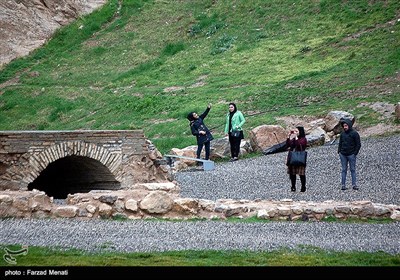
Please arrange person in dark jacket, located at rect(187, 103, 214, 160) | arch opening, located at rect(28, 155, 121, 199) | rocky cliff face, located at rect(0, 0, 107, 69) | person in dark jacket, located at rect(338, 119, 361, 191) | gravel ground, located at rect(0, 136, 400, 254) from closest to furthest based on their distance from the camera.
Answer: gravel ground, located at rect(0, 136, 400, 254)
person in dark jacket, located at rect(338, 119, 361, 191)
arch opening, located at rect(28, 155, 121, 199)
person in dark jacket, located at rect(187, 103, 214, 160)
rocky cliff face, located at rect(0, 0, 107, 69)

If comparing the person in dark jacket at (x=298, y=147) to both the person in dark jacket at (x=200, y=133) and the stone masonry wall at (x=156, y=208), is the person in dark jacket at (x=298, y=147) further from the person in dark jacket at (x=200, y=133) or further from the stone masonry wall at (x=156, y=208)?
the person in dark jacket at (x=200, y=133)

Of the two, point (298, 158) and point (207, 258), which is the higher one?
point (298, 158)

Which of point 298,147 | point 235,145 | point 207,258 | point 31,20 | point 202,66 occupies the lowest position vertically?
point 207,258

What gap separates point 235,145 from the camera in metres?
28.9

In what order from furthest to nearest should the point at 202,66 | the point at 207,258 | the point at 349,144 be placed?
the point at 202,66, the point at 349,144, the point at 207,258

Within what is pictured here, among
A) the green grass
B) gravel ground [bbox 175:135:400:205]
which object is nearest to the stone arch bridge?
gravel ground [bbox 175:135:400:205]

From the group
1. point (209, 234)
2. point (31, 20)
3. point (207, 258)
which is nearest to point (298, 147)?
point (209, 234)

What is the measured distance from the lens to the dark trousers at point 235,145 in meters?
28.6

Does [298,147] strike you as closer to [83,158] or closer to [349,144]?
[349,144]

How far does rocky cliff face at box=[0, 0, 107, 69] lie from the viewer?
52219 mm

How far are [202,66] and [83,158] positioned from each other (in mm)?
22091

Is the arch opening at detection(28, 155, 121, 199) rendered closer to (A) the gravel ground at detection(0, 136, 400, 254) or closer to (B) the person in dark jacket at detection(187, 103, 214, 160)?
(A) the gravel ground at detection(0, 136, 400, 254)

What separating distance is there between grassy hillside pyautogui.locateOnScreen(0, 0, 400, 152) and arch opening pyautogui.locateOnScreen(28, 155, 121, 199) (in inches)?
324

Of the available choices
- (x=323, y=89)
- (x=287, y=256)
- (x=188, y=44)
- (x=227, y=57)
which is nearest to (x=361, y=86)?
(x=323, y=89)
